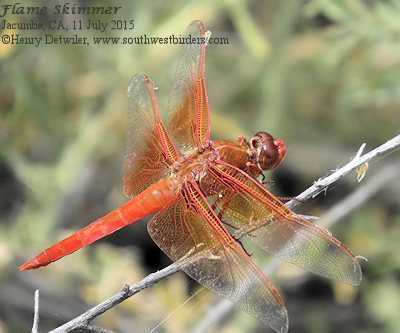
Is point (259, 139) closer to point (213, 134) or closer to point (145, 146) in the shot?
point (145, 146)

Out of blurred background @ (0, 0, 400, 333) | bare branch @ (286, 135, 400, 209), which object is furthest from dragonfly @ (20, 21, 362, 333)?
blurred background @ (0, 0, 400, 333)

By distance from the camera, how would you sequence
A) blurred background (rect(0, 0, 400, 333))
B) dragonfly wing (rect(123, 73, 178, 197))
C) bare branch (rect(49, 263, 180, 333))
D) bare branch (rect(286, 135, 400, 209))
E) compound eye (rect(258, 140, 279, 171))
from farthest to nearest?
1. blurred background (rect(0, 0, 400, 333))
2. dragonfly wing (rect(123, 73, 178, 197))
3. compound eye (rect(258, 140, 279, 171))
4. bare branch (rect(286, 135, 400, 209))
5. bare branch (rect(49, 263, 180, 333))

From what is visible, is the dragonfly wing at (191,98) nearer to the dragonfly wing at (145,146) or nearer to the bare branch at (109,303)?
the dragonfly wing at (145,146)

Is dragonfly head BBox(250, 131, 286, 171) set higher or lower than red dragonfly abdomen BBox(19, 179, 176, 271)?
higher

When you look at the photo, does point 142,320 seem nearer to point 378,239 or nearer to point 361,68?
point 378,239

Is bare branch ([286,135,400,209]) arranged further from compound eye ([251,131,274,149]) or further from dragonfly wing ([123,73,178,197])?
dragonfly wing ([123,73,178,197])

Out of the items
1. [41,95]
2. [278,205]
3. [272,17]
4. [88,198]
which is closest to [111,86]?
[41,95]
